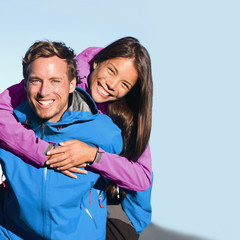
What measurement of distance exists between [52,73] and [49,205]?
39.5 inches

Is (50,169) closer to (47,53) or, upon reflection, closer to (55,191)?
(55,191)

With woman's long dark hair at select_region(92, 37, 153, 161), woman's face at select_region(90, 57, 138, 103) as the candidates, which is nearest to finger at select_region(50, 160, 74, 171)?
woman's long dark hair at select_region(92, 37, 153, 161)

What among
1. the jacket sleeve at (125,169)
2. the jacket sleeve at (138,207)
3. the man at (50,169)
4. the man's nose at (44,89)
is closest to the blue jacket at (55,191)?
the man at (50,169)

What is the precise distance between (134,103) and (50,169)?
1.31 metres

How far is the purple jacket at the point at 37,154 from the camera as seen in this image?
8.18 ft

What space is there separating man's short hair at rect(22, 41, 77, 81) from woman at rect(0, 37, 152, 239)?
366 millimetres

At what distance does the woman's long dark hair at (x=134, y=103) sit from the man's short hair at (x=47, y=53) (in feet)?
2.47

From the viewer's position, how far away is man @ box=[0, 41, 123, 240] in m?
2.45

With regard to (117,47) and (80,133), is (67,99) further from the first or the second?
(117,47)

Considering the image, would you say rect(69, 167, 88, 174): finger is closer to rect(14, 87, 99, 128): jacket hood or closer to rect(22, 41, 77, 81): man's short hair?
rect(14, 87, 99, 128): jacket hood

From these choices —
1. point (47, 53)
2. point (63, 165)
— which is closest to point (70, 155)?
point (63, 165)

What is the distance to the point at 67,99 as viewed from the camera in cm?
265

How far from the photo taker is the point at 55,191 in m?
2.46

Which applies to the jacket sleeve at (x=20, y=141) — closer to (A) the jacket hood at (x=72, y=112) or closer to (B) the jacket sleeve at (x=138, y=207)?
(A) the jacket hood at (x=72, y=112)
